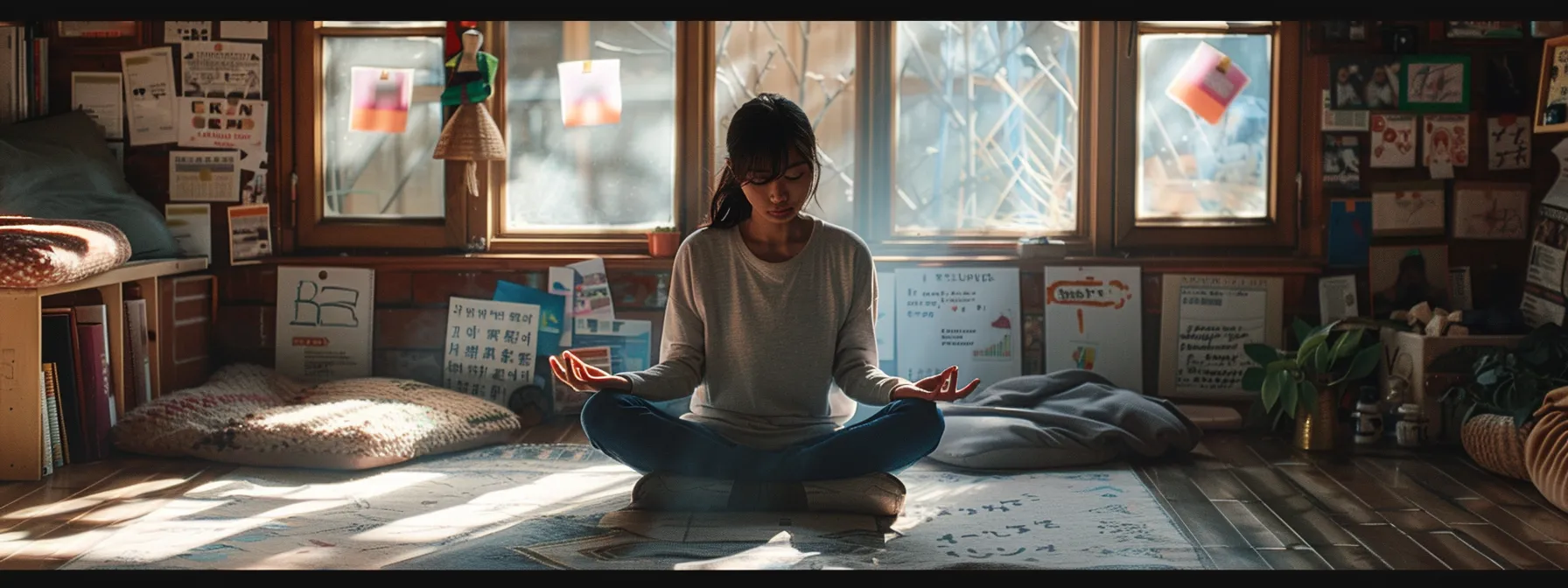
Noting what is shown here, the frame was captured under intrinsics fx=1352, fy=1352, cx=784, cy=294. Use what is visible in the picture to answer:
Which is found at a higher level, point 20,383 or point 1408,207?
point 1408,207

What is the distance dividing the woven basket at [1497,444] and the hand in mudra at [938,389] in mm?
1511

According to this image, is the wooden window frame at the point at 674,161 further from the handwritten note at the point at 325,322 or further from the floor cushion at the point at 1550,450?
the floor cushion at the point at 1550,450

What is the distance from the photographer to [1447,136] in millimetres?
4031

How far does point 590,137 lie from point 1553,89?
274cm

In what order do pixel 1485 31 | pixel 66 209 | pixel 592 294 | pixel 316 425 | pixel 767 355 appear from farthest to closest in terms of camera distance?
pixel 592 294, pixel 1485 31, pixel 66 209, pixel 316 425, pixel 767 355

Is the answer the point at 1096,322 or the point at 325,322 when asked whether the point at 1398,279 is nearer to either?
the point at 1096,322

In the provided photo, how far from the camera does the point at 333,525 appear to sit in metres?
2.73

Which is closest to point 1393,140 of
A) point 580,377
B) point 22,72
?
point 580,377

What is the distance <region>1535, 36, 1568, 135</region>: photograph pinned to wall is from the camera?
11.7 ft

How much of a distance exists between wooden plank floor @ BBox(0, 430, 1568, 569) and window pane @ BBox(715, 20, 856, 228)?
150cm

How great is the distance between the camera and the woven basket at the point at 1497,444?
3.19 m

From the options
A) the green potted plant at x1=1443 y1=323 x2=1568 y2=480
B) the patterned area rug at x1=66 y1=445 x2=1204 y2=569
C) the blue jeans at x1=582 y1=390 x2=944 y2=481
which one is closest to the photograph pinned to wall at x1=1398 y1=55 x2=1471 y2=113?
the green potted plant at x1=1443 y1=323 x2=1568 y2=480

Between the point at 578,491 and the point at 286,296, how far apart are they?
1634mm

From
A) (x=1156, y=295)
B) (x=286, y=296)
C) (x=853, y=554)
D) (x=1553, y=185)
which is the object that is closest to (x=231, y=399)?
(x=286, y=296)
